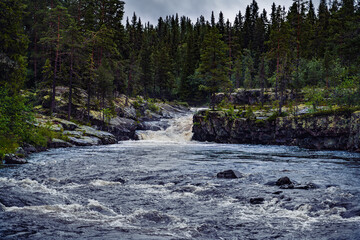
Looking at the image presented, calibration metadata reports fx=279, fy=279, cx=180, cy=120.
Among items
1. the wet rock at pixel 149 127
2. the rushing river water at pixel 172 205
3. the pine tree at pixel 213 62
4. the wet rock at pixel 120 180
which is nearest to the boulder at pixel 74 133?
the wet rock at pixel 149 127

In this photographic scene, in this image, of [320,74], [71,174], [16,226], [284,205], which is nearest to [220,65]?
[320,74]

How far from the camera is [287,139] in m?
31.5

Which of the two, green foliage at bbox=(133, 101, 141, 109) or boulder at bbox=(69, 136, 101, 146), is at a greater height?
green foliage at bbox=(133, 101, 141, 109)

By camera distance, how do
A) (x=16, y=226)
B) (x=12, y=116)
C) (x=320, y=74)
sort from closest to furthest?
1. (x=16, y=226)
2. (x=12, y=116)
3. (x=320, y=74)

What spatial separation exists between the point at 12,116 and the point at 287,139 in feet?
88.1

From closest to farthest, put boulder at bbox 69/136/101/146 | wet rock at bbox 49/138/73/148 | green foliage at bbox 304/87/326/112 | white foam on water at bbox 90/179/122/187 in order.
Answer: white foam on water at bbox 90/179/122/187 < wet rock at bbox 49/138/73/148 < boulder at bbox 69/136/101/146 < green foliage at bbox 304/87/326/112

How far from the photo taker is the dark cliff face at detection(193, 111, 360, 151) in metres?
25.0

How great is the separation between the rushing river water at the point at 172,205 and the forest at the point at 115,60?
9.70 m

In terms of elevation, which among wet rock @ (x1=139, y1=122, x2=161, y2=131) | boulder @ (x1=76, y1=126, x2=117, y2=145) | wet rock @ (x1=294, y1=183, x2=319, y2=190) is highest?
wet rock @ (x1=139, y1=122, x2=161, y2=131)

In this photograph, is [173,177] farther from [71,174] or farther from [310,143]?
[310,143]

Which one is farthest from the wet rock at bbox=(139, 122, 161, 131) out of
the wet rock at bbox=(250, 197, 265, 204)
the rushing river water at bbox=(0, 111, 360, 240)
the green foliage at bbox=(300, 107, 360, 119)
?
the wet rock at bbox=(250, 197, 265, 204)

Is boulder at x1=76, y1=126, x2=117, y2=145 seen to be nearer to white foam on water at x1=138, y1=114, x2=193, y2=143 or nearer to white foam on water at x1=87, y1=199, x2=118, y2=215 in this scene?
white foam on water at x1=138, y1=114, x2=193, y2=143

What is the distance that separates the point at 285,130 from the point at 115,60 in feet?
116

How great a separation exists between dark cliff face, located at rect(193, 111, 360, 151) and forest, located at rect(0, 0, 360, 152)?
9.82ft
